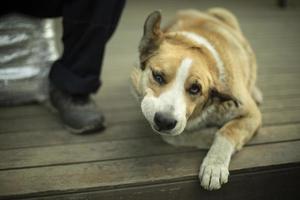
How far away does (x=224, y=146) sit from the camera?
1.70m

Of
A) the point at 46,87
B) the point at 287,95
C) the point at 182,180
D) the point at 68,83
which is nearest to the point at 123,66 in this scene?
the point at 46,87

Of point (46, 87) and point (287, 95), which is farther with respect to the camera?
point (287, 95)

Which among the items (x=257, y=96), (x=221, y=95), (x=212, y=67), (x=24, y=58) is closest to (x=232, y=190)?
(x=221, y=95)

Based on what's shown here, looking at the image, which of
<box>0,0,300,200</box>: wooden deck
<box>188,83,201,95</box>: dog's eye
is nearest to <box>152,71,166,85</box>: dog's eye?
<box>188,83,201,95</box>: dog's eye

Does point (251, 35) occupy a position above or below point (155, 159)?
below

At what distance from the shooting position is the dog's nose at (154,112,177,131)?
4.95 feet

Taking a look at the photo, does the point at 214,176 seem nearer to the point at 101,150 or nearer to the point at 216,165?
the point at 216,165

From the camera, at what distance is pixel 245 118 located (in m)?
1.85

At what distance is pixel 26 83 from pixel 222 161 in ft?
3.46

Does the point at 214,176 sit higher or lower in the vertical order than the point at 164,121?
lower

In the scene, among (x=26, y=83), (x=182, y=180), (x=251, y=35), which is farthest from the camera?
(x=251, y=35)

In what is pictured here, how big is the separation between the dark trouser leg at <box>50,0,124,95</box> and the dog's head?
191 millimetres

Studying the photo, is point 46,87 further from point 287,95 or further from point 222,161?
point 287,95

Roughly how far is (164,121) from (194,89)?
0.61ft
